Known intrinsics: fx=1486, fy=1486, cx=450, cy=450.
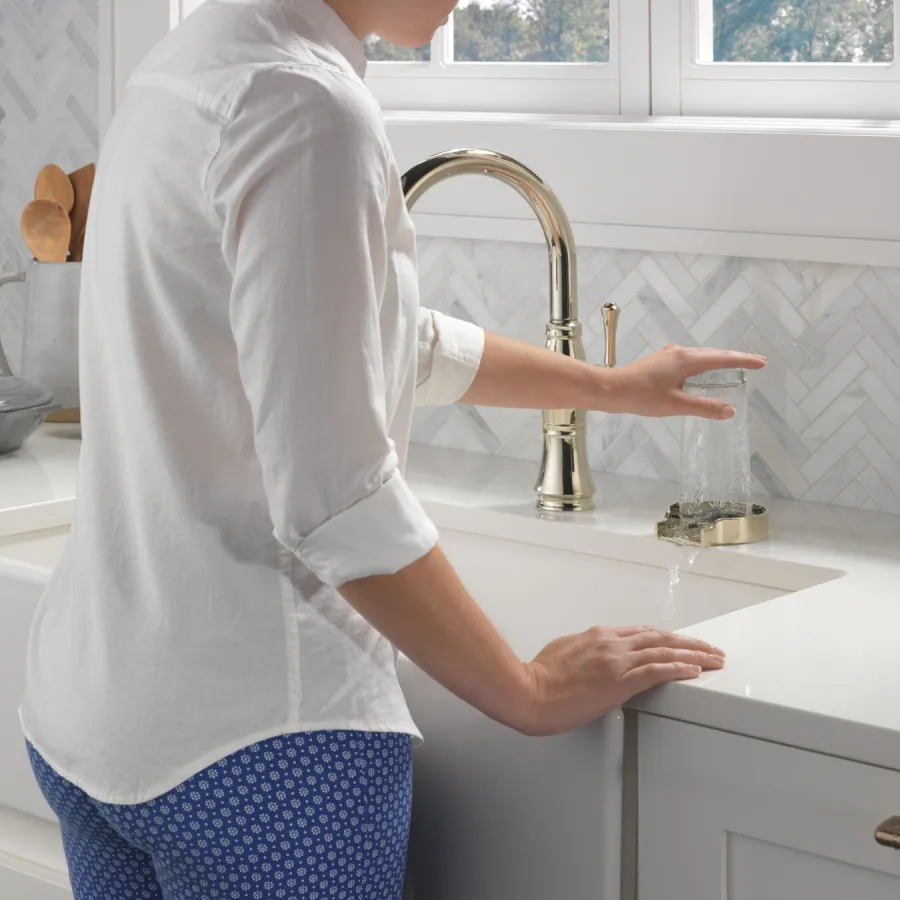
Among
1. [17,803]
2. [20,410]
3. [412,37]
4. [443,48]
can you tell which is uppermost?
[443,48]

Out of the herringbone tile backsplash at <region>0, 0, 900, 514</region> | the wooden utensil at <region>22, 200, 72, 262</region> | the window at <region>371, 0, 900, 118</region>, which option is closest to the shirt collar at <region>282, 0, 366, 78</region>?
the herringbone tile backsplash at <region>0, 0, 900, 514</region>

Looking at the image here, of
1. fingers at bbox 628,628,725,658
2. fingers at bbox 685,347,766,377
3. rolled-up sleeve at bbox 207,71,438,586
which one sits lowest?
fingers at bbox 628,628,725,658

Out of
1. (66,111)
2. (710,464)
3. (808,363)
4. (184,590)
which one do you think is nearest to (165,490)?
(184,590)

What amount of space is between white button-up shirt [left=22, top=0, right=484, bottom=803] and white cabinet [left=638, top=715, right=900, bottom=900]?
0.23 meters

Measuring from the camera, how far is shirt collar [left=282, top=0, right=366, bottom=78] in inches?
38.5

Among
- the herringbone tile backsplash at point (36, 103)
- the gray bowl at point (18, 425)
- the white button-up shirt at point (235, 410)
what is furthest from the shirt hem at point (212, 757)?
the herringbone tile backsplash at point (36, 103)

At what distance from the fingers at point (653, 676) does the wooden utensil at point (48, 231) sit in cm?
139

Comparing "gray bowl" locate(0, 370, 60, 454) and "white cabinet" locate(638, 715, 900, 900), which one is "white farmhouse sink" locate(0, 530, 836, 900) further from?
"gray bowl" locate(0, 370, 60, 454)

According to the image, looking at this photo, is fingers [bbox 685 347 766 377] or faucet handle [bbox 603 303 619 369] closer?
fingers [bbox 685 347 766 377]

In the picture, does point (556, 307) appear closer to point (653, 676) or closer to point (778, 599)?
point (778, 599)

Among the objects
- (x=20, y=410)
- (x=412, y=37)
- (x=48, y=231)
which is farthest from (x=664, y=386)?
(x=48, y=231)

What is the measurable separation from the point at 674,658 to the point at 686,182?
2.61 ft

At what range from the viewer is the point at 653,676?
1.09 metres

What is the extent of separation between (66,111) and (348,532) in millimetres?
1763
